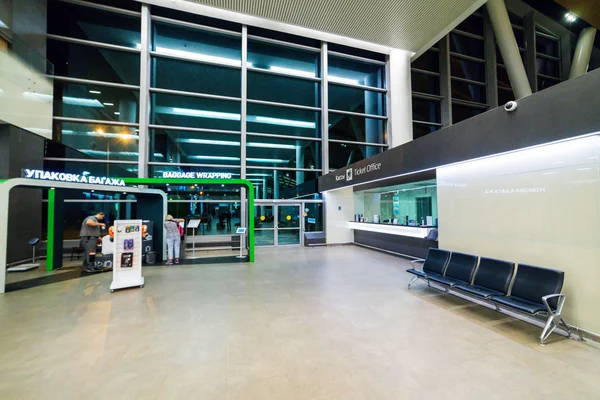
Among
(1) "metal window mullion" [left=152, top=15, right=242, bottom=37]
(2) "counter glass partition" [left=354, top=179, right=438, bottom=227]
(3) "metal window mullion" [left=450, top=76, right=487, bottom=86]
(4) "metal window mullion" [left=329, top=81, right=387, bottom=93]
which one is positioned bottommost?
(2) "counter glass partition" [left=354, top=179, right=438, bottom=227]

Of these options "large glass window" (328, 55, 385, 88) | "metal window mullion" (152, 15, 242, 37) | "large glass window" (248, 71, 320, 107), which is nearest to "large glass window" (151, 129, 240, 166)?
"large glass window" (248, 71, 320, 107)

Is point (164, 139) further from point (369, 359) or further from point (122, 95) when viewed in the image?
point (369, 359)

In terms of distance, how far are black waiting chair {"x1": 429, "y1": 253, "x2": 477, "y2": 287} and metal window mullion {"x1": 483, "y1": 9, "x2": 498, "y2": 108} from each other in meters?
13.1

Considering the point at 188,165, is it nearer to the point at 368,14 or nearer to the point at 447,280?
the point at 368,14

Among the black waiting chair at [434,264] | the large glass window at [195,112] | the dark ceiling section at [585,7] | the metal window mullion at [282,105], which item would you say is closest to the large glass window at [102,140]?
the large glass window at [195,112]

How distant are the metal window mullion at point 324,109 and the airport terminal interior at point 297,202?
10cm

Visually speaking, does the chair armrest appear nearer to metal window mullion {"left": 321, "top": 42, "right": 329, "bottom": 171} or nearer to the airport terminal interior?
the airport terminal interior

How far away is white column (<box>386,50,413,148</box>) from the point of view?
1205 cm

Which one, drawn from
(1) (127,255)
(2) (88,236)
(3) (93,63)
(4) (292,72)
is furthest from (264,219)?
(3) (93,63)

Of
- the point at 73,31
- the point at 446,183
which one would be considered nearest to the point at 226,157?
the point at 73,31

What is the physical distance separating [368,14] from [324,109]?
391 centimetres

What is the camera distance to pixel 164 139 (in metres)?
10.3

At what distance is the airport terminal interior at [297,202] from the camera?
8.20 ft

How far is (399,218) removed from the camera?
849cm
